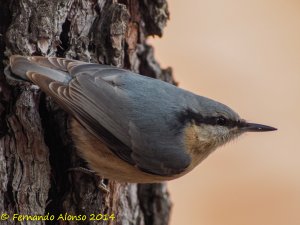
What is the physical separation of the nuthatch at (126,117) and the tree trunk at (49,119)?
11cm

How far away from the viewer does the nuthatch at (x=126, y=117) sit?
11.1 feet

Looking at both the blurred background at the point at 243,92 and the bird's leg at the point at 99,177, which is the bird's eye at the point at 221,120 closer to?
the bird's leg at the point at 99,177

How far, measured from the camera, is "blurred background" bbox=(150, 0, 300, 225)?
5754mm

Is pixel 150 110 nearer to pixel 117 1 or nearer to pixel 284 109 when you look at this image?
pixel 117 1

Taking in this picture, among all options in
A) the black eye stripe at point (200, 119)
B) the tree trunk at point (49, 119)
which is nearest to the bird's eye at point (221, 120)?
the black eye stripe at point (200, 119)

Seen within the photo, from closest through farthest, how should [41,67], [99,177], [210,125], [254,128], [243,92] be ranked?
[41,67], [99,177], [210,125], [254,128], [243,92]

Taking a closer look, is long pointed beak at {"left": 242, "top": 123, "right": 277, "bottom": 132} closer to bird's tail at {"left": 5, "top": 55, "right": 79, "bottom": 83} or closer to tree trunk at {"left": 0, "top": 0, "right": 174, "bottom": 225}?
tree trunk at {"left": 0, "top": 0, "right": 174, "bottom": 225}

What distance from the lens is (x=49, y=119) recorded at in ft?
11.5

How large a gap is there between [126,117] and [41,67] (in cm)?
47

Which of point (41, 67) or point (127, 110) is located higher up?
point (41, 67)

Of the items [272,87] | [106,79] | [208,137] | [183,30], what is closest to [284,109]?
[272,87]

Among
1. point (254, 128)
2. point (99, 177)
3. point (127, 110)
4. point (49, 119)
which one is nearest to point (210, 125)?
point (254, 128)

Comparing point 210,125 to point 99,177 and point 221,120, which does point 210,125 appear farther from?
point 99,177

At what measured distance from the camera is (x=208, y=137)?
3824mm
